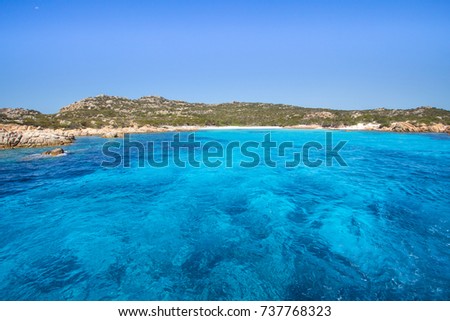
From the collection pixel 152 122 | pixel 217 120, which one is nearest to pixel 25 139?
pixel 152 122

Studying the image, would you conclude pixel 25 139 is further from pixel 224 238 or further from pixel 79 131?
pixel 224 238

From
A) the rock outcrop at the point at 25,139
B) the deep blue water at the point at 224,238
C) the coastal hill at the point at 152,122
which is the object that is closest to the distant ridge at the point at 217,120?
the coastal hill at the point at 152,122

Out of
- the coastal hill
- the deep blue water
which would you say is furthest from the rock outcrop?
the deep blue water

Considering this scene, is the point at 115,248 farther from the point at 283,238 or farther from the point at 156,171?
the point at 156,171

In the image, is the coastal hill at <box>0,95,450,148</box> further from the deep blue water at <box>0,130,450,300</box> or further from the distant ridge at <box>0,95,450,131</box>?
the deep blue water at <box>0,130,450,300</box>

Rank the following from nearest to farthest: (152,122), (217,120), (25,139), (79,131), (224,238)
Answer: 1. (224,238)
2. (25,139)
3. (79,131)
4. (152,122)
5. (217,120)

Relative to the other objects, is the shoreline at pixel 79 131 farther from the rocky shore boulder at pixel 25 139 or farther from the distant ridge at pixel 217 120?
the distant ridge at pixel 217 120
